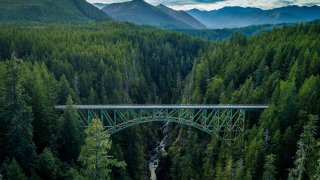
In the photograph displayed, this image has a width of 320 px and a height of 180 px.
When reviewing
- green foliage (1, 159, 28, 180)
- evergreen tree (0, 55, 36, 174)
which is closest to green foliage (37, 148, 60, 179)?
evergreen tree (0, 55, 36, 174)

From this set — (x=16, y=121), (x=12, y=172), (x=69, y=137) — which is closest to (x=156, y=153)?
(x=69, y=137)

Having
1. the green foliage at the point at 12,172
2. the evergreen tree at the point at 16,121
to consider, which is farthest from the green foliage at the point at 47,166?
the green foliage at the point at 12,172

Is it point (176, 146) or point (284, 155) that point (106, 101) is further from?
point (284, 155)

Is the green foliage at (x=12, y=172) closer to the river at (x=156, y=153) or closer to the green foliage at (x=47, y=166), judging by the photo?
the green foliage at (x=47, y=166)

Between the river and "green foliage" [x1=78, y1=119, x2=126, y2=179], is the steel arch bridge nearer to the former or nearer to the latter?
the river

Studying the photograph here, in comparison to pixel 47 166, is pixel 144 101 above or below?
below

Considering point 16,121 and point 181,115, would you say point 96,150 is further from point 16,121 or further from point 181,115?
point 181,115

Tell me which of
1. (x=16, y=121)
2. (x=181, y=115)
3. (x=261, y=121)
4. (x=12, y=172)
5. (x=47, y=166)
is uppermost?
(x=16, y=121)

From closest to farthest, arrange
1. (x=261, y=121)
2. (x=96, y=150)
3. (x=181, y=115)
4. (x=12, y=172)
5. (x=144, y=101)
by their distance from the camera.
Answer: (x=96, y=150), (x=12, y=172), (x=261, y=121), (x=181, y=115), (x=144, y=101)

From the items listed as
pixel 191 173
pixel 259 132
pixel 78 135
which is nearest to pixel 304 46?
pixel 259 132
